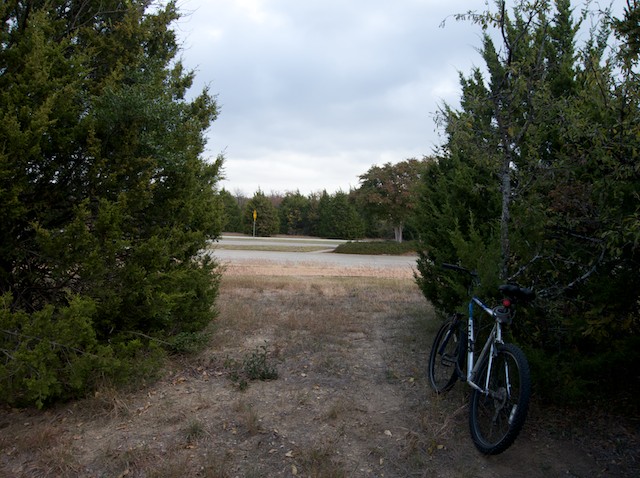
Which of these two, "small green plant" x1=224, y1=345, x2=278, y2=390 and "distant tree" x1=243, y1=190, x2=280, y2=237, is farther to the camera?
"distant tree" x1=243, y1=190, x2=280, y2=237

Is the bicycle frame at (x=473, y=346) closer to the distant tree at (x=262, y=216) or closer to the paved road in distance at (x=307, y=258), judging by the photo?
the paved road in distance at (x=307, y=258)

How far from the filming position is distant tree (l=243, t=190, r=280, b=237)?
152 feet

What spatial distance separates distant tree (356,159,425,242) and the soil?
88.6 feet

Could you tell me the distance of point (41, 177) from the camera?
12.3 feet

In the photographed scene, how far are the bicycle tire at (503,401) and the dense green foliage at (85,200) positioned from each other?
268 cm

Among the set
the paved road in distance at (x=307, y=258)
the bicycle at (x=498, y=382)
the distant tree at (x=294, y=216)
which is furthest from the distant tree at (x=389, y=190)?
the bicycle at (x=498, y=382)

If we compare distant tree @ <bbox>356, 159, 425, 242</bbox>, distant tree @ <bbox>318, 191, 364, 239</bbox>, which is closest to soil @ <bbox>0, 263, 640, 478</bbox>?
distant tree @ <bbox>356, 159, 425, 242</bbox>

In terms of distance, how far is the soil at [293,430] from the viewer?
9.16 ft

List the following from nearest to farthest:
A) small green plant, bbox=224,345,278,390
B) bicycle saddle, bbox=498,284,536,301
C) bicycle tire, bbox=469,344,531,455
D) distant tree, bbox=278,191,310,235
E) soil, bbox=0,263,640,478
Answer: bicycle tire, bbox=469,344,531,455
soil, bbox=0,263,640,478
bicycle saddle, bbox=498,284,536,301
small green plant, bbox=224,345,278,390
distant tree, bbox=278,191,310,235

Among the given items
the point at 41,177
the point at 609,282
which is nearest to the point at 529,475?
the point at 609,282

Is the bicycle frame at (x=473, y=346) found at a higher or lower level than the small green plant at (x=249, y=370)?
higher

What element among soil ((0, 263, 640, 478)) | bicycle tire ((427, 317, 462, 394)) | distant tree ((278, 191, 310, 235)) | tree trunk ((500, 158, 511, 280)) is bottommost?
soil ((0, 263, 640, 478))

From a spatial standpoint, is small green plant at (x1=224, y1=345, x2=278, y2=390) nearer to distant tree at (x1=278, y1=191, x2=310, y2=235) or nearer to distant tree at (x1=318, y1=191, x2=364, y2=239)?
distant tree at (x1=318, y1=191, x2=364, y2=239)

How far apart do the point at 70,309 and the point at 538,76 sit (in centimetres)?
412
